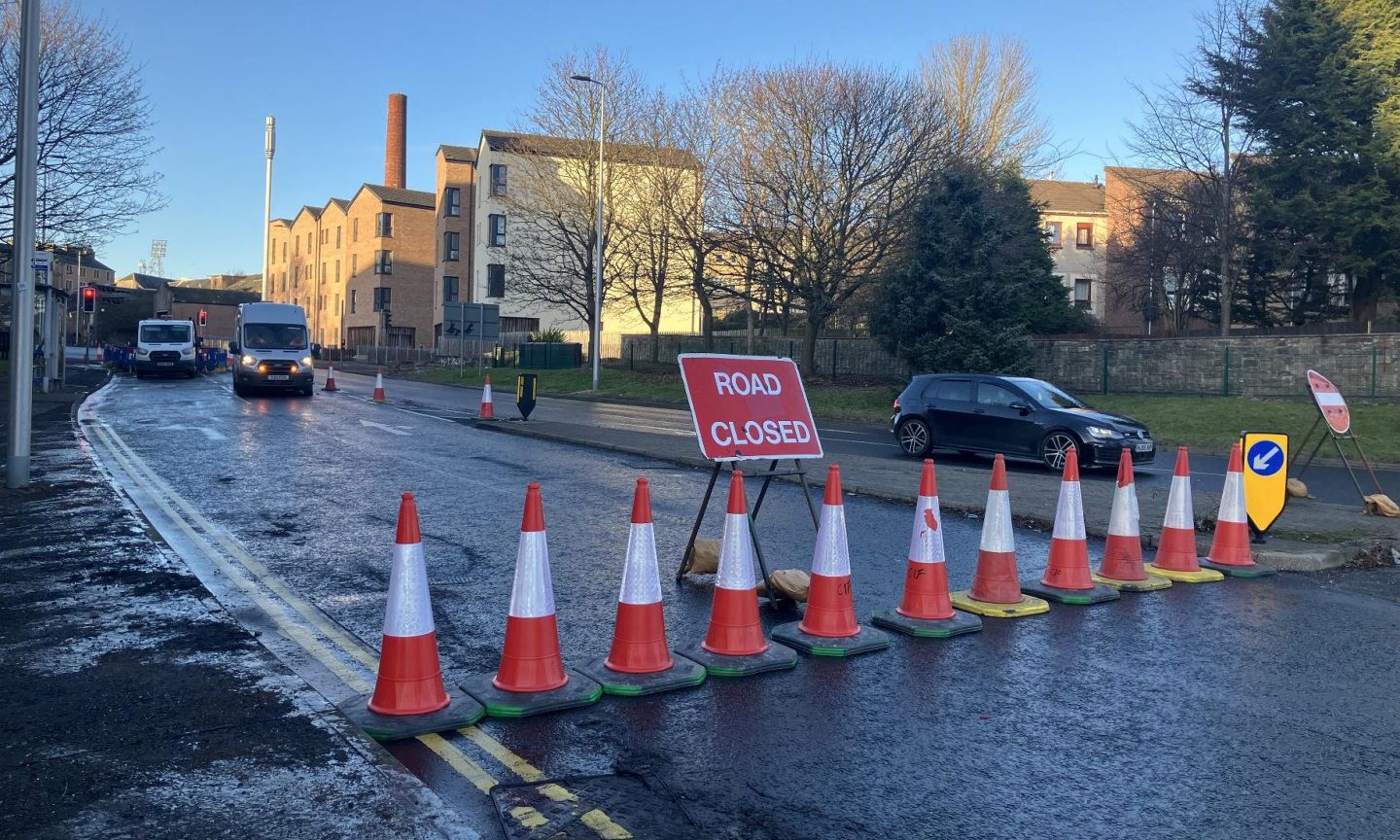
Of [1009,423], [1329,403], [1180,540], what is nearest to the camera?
[1180,540]

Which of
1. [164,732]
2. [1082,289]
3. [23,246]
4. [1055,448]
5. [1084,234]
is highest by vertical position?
[1084,234]

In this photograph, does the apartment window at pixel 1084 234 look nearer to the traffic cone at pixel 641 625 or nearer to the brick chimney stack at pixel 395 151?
the brick chimney stack at pixel 395 151

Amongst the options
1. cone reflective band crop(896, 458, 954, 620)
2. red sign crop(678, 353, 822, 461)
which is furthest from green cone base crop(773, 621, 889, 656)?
red sign crop(678, 353, 822, 461)

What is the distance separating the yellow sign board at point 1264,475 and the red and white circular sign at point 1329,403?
2.56m

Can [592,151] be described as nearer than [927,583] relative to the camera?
No

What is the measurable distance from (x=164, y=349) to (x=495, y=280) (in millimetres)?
24527

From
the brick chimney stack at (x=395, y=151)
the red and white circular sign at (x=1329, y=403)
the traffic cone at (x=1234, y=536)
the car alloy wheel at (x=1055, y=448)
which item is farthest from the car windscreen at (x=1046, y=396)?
the brick chimney stack at (x=395, y=151)

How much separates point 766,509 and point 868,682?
567cm

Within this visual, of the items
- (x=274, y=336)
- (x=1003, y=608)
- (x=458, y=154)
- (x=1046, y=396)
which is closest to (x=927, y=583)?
(x=1003, y=608)

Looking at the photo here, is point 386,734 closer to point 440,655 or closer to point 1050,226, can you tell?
point 440,655

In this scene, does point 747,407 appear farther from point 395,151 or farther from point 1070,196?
point 395,151

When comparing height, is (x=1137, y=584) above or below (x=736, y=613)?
below

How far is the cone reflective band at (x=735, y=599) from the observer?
18.3 ft

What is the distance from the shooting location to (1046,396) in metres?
16.3
